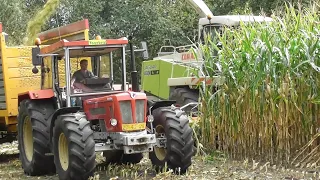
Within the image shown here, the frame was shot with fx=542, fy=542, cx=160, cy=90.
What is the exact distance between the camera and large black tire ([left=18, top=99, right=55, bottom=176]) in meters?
7.70

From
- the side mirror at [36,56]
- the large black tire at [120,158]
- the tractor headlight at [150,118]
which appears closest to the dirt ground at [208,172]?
the large black tire at [120,158]

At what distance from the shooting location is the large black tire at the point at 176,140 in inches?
275

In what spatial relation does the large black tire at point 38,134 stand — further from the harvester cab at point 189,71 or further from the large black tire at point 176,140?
the harvester cab at point 189,71

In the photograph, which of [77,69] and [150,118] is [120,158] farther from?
[77,69]

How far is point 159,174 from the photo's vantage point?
696 centimetres

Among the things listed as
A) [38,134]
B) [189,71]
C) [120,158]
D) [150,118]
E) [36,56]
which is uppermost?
[36,56]

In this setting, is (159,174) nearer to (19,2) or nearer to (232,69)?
(232,69)

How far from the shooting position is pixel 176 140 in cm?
697

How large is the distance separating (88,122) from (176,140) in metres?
1.15

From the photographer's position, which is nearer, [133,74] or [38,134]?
[133,74]

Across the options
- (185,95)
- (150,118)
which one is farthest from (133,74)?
(185,95)

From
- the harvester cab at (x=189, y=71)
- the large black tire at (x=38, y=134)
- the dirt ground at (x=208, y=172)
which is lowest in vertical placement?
the dirt ground at (x=208, y=172)

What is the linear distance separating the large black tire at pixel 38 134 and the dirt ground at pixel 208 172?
14 centimetres

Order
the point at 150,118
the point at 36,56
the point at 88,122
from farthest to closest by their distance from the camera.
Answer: the point at 36,56 < the point at 150,118 < the point at 88,122
